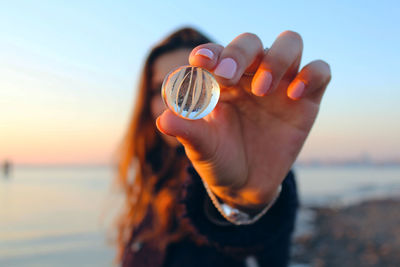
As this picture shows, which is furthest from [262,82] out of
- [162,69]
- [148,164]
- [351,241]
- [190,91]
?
[351,241]

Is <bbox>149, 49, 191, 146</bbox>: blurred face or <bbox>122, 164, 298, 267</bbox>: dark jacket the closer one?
<bbox>122, 164, 298, 267</bbox>: dark jacket

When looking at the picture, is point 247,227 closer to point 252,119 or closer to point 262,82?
point 252,119

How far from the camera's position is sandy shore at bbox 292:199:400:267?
22.5ft

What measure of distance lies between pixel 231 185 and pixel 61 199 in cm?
1613

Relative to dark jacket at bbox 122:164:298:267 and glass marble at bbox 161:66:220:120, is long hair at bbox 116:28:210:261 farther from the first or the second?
glass marble at bbox 161:66:220:120

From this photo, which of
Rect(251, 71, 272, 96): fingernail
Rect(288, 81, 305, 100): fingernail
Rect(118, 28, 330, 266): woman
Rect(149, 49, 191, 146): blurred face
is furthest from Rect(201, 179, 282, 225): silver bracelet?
Rect(149, 49, 191, 146): blurred face

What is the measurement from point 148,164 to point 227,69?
7.97 feet

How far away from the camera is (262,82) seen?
1155mm

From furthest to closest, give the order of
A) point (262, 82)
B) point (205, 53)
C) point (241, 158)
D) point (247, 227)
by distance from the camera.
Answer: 1. point (247, 227)
2. point (241, 158)
3. point (262, 82)
4. point (205, 53)

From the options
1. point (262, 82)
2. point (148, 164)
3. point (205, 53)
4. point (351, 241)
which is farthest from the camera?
point (351, 241)

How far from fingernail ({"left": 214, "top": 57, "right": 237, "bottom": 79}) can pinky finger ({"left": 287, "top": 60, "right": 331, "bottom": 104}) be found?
0.36 m

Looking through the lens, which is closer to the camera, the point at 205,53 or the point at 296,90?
the point at 205,53

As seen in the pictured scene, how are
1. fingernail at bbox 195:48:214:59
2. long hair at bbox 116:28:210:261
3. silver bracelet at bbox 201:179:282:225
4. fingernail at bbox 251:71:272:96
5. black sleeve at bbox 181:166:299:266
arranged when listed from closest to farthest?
fingernail at bbox 195:48:214:59
fingernail at bbox 251:71:272:96
silver bracelet at bbox 201:179:282:225
black sleeve at bbox 181:166:299:266
long hair at bbox 116:28:210:261

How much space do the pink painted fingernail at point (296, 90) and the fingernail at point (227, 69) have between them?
13.9 inches
